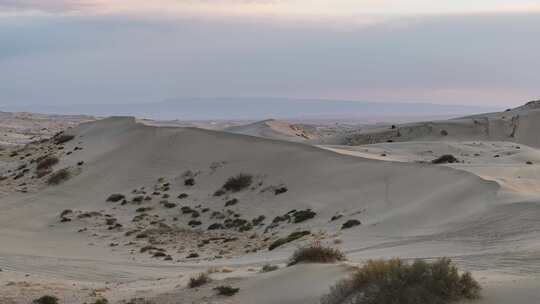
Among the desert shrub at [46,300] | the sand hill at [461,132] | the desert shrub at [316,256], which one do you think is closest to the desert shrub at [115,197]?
the desert shrub at [46,300]

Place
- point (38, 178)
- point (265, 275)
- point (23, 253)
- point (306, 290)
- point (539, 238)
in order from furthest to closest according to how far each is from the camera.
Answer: point (38, 178)
point (23, 253)
point (539, 238)
point (265, 275)
point (306, 290)

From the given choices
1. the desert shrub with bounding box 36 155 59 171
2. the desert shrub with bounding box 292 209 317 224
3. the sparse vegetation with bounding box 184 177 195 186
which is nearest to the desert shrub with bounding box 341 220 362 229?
the desert shrub with bounding box 292 209 317 224

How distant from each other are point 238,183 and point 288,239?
487 inches

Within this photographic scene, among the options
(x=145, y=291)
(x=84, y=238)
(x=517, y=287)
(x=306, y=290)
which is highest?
(x=517, y=287)

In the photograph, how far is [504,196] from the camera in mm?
20391

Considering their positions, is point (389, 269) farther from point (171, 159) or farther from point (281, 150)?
point (171, 159)

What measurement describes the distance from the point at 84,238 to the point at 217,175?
11683 mm

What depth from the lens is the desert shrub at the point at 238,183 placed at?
33.3 meters

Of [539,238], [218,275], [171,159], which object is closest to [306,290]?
[218,275]

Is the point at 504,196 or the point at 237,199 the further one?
the point at 237,199

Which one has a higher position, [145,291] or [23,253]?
[145,291]

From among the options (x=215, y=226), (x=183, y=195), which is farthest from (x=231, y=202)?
(x=183, y=195)

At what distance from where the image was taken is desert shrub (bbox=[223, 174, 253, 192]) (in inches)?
1310

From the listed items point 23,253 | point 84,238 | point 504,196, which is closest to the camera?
point 504,196
